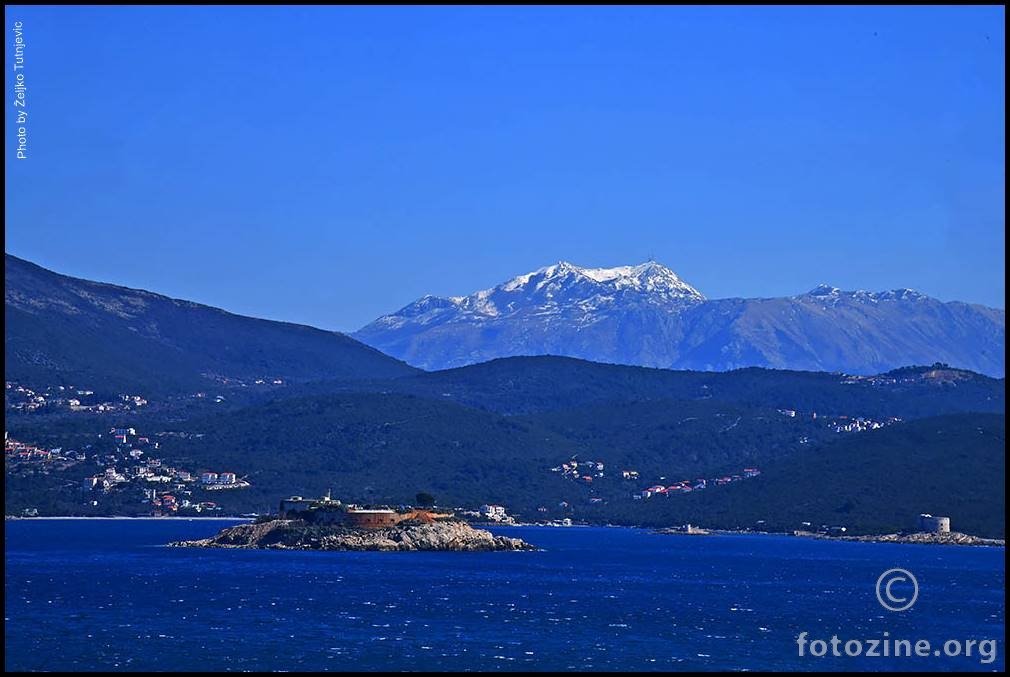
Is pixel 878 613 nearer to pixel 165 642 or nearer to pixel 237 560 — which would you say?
pixel 165 642

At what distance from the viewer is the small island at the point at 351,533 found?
155375 millimetres

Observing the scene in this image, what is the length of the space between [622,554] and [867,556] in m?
22.3

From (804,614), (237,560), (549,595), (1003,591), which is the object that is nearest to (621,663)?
(804,614)

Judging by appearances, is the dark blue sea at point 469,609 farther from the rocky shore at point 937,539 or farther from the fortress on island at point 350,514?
the rocky shore at point 937,539

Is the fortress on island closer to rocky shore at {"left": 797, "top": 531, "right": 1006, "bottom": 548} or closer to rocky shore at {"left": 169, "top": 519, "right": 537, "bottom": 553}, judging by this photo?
rocky shore at {"left": 169, "top": 519, "right": 537, "bottom": 553}

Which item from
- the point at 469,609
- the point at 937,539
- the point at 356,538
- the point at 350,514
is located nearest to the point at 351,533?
the point at 356,538

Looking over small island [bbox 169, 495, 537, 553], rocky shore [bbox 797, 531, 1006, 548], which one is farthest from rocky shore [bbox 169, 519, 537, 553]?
rocky shore [bbox 797, 531, 1006, 548]

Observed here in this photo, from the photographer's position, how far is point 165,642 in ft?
256

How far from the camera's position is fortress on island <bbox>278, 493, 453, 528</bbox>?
157375mm

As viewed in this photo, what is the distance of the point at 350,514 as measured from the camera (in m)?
157

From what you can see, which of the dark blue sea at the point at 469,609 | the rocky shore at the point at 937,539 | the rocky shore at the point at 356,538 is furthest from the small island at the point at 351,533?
the rocky shore at the point at 937,539

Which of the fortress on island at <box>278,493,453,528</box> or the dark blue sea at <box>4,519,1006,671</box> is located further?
the fortress on island at <box>278,493,453,528</box>

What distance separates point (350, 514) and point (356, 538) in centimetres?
315

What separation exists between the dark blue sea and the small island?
298 cm
